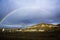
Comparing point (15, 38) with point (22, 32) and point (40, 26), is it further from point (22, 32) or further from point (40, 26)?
point (40, 26)

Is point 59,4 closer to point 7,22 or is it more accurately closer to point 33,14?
point 33,14

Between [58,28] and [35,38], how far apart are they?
0.39m

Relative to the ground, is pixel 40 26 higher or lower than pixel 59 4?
lower

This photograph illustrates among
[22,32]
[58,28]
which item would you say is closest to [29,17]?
[22,32]

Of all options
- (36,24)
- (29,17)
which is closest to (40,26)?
(36,24)

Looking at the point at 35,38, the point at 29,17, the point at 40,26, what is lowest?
the point at 35,38

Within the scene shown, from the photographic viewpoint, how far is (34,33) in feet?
8.12

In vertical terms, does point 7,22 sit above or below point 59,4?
below

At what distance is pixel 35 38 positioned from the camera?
248 cm

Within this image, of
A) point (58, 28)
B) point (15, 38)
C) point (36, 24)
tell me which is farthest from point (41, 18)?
point (15, 38)

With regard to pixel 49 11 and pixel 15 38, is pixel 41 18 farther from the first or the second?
pixel 15 38

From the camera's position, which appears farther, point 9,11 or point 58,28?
point 9,11

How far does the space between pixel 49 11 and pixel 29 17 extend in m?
0.33

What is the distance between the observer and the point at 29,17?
99.1 inches
